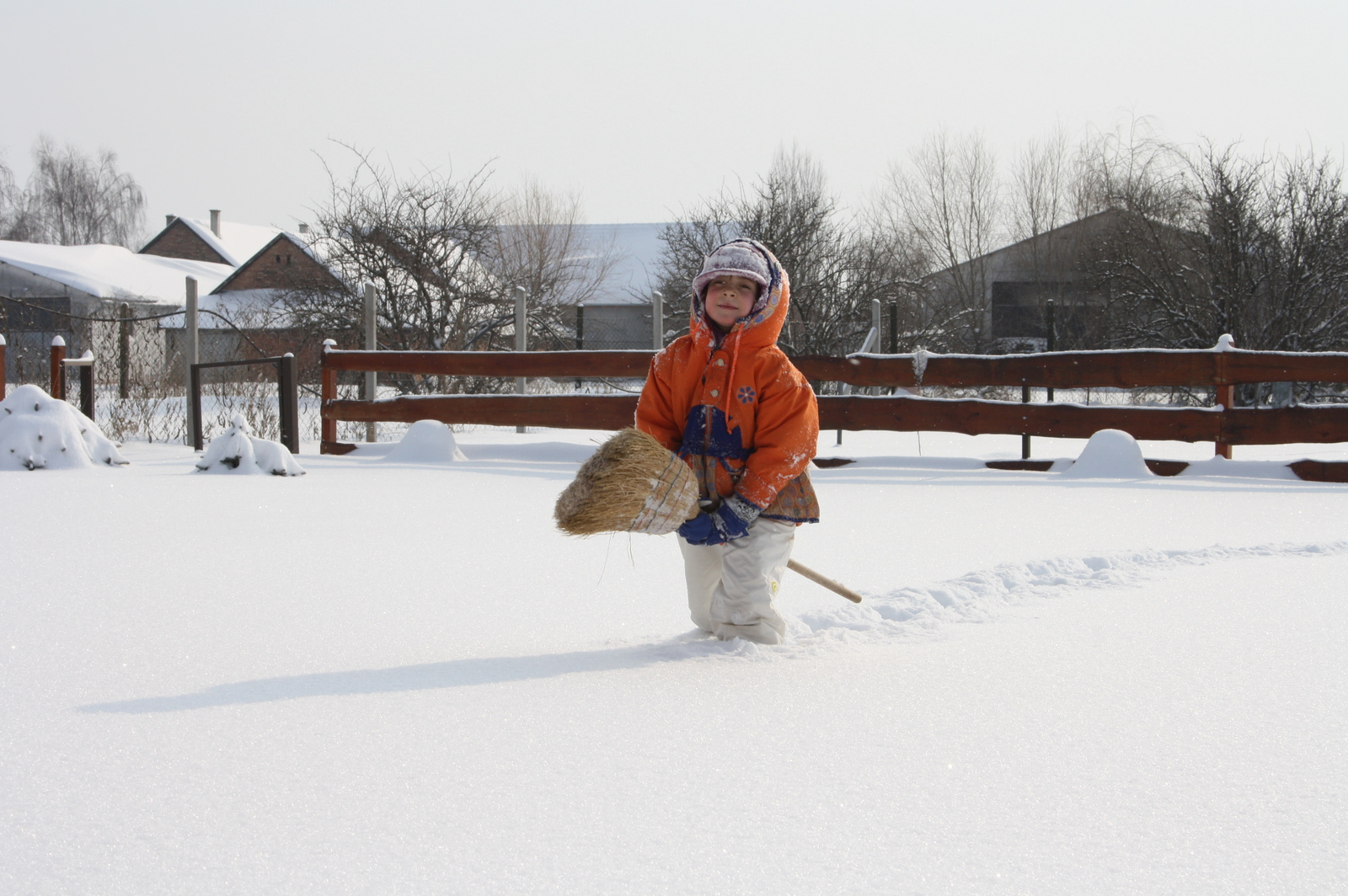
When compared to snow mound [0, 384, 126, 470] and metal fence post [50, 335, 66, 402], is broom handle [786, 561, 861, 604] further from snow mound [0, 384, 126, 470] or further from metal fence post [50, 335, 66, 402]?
metal fence post [50, 335, 66, 402]

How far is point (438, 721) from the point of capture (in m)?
2.27

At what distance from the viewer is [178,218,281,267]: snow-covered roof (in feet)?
150

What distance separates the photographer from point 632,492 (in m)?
2.82

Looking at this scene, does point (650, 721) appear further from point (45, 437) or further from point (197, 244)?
point (197, 244)

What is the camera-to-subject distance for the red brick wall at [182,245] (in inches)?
1804

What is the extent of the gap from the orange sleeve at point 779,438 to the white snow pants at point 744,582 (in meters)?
0.14

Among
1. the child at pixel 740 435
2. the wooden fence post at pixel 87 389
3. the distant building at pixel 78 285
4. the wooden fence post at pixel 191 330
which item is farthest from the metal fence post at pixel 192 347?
the distant building at pixel 78 285

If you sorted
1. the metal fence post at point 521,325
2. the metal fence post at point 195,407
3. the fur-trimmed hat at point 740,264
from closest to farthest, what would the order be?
the fur-trimmed hat at point 740,264, the metal fence post at point 195,407, the metal fence post at point 521,325

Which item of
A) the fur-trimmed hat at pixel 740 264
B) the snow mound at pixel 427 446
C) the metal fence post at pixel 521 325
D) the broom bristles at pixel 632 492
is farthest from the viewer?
the metal fence post at pixel 521 325

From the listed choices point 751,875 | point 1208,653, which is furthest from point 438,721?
point 1208,653

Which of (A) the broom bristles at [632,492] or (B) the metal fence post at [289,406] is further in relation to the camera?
(B) the metal fence post at [289,406]

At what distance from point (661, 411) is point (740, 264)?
0.50 metres

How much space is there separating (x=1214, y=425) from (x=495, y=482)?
5140mm

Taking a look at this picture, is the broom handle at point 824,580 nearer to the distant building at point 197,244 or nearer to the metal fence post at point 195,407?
the metal fence post at point 195,407
